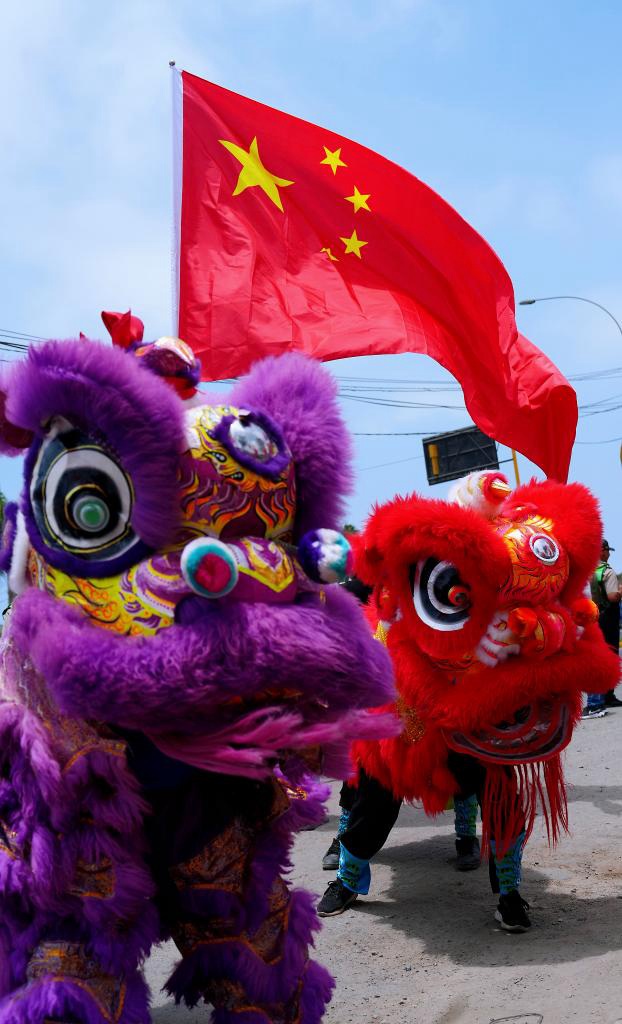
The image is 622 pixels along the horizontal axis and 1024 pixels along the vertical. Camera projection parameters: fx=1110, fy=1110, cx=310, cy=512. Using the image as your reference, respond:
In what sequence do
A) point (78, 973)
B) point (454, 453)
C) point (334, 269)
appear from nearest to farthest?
point (78, 973), point (334, 269), point (454, 453)

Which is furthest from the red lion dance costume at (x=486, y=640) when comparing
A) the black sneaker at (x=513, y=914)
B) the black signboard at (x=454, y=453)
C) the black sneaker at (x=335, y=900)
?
the black signboard at (x=454, y=453)

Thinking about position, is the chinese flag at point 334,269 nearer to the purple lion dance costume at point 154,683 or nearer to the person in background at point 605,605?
the purple lion dance costume at point 154,683

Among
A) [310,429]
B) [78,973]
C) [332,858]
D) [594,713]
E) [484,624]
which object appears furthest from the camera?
[594,713]

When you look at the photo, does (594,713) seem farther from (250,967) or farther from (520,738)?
(250,967)

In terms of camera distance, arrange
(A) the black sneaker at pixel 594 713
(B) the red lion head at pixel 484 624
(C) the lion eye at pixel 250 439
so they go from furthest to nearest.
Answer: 1. (A) the black sneaker at pixel 594 713
2. (B) the red lion head at pixel 484 624
3. (C) the lion eye at pixel 250 439

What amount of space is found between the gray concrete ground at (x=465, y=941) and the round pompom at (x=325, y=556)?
1578 mm

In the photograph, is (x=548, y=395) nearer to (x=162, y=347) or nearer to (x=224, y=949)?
(x=162, y=347)

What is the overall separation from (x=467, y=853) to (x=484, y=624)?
1785 mm

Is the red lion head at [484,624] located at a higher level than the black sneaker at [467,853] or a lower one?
higher

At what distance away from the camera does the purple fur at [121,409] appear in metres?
2.42

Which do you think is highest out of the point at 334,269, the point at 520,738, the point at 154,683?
the point at 334,269

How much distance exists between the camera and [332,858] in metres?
5.10

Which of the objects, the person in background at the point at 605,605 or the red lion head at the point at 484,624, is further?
the person in background at the point at 605,605

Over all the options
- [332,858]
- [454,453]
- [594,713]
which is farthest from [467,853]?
[454,453]
